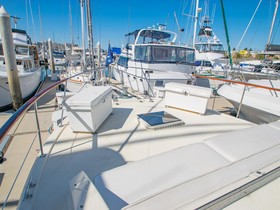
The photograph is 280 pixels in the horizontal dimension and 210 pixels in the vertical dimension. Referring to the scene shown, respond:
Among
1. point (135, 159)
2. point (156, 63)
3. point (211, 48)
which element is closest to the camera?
point (135, 159)

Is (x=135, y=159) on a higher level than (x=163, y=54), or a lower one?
lower

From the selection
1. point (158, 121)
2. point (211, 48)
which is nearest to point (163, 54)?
point (158, 121)

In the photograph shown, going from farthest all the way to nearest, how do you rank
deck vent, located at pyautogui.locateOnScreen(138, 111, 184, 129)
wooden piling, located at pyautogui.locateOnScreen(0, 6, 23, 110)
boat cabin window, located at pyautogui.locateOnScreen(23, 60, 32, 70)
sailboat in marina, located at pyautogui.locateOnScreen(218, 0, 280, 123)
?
Answer: boat cabin window, located at pyautogui.locateOnScreen(23, 60, 32, 70), wooden piling, located at pyautogui.locateOnScreen(0, 6, 23, 110), sailboat in marina, located at pyautogui.locateOnScreen(218, 0, 280, 123), deck vent, located at pyautogui.locateOnScreen(138, 111, 184, 129)

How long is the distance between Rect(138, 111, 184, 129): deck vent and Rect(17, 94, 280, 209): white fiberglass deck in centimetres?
9

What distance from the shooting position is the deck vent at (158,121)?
2775 mm

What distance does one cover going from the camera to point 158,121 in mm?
2896

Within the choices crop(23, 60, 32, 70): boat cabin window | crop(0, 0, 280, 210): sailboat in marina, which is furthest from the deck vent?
crop(23, 60, 32, 70): boat cabin window

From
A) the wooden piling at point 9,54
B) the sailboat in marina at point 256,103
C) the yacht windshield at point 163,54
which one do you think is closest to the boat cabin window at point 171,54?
the yacht windshield at point 163,54

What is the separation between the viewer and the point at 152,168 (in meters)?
1.11

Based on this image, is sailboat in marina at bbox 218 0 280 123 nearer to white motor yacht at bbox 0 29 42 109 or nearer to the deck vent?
the deck vent

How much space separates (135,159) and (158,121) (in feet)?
3.39

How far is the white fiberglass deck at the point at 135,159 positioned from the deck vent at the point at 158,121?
3.5 inches

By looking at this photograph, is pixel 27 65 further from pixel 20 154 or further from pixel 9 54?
pixel 20 154

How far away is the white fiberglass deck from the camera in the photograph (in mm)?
906
